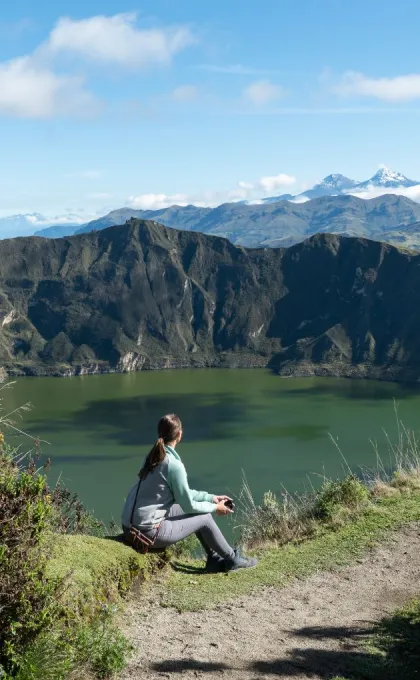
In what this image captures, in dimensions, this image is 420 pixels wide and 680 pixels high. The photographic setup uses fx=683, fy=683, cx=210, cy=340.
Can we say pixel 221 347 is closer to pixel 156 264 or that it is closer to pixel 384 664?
pixel 156 264

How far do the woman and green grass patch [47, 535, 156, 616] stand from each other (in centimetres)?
20

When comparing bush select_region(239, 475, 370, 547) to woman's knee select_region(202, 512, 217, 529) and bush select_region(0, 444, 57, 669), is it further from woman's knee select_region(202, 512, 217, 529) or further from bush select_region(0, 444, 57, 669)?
bush select_region(0, 444, 57, 669)

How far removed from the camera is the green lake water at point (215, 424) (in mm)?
44719

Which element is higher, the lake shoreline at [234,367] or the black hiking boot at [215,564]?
the black hiking boot at [215,564]

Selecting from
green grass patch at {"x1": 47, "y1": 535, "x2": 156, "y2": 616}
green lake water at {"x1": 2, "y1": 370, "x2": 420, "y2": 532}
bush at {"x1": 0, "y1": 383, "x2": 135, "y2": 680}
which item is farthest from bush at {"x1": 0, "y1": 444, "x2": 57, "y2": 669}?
green lake water at {"x1": 2, "y1": 370, "x2": 420, "y2": 532}

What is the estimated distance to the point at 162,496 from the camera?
587cm

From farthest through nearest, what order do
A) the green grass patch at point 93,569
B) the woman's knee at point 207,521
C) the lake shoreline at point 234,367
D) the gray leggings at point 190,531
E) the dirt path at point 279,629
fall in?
the lake shoreline at point 234,367, the woman's knee at point 207,521, the gray leggings at point 190,531, the green grass patch at point 93,569, the dirt path at point 279,629

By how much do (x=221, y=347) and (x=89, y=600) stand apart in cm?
11982

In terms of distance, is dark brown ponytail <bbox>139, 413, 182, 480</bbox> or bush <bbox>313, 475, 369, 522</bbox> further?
bush <bbox>313, 475, 369, 522</bbox>

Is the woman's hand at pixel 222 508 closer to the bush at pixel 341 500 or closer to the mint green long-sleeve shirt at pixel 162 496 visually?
the mint green long-sleeve shirt at pixel 162 496

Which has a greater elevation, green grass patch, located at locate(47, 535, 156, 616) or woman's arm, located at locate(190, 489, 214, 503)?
woman's arm, located at locate(190, 489, 214, 503)

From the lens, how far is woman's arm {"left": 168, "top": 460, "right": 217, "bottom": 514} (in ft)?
18.7

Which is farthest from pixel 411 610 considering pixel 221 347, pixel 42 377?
pixel 221 347

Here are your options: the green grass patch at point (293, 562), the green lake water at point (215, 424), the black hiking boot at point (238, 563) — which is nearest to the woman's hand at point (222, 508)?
the black hiking boot at point (238, 563)
